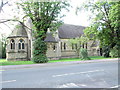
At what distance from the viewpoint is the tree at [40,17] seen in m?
19.5

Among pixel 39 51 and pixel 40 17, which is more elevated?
pixel 40 17

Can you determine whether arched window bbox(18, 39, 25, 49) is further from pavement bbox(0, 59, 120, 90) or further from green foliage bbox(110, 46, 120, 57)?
green foliage bbox(110, 46, 120, 57)

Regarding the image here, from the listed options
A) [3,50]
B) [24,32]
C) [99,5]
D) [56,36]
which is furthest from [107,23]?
[3,50]

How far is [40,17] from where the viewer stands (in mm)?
20469

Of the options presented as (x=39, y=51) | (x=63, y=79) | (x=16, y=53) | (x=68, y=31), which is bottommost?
(x=63, y=79)

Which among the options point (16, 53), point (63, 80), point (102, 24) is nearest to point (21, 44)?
point (16, 53)

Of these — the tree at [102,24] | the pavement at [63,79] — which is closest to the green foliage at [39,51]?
the pavement at [63,79]

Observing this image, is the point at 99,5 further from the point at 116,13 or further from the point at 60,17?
the point at 60,17

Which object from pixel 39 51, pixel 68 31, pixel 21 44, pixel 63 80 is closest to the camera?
pixel 63 80

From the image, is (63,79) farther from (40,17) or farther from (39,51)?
(40,17)

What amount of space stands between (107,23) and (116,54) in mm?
7448

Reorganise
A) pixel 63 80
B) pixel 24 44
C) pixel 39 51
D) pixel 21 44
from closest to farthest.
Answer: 1. pixel 63 80
2. pixel 39 51
3. pixel 21 44
4. pixel 24 44

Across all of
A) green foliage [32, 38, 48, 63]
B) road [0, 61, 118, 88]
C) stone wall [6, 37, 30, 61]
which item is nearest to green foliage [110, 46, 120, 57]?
green foliage [32, 38, 48, 63]

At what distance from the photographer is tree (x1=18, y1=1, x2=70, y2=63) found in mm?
19484
